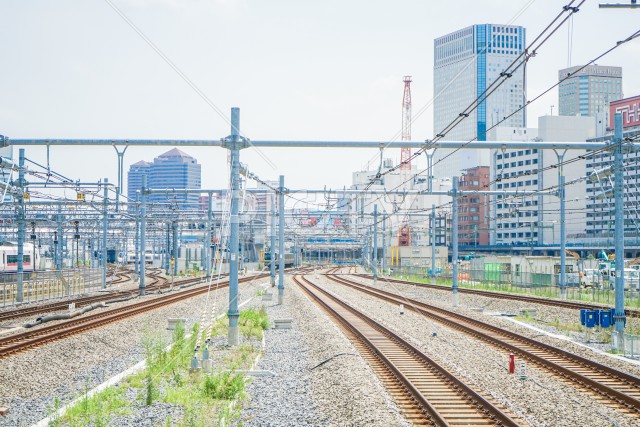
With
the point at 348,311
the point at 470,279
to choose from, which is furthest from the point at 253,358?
the point at 470,279

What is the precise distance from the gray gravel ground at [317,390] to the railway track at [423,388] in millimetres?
378

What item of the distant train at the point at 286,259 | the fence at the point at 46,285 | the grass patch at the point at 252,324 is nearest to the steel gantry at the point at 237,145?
the grass patch at the point at 252,324

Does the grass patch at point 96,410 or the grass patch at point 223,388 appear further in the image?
the grass patch at point 223,388

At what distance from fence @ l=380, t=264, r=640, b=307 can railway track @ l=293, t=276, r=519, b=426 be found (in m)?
17.7

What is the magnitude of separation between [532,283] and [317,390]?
34334 mm

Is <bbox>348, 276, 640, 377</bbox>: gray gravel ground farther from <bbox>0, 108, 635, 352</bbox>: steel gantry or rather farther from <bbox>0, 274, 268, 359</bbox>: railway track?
<bbox>0, 274, 268, 359</bbox>: railway track

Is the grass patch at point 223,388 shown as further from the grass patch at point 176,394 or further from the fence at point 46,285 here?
the fence at point 46,285

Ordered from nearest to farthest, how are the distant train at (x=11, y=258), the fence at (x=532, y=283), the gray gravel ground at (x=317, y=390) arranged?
the gray gravel ground at (x=317, y=390) < the fence at (x=532, y=283) < the distant train at (x=11, y=258)

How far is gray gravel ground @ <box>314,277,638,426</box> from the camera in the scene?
1123 cm

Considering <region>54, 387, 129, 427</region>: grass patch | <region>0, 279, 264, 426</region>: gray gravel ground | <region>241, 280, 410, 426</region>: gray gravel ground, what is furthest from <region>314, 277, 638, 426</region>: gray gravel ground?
<region>0, 279, 264, 426</region>: gray gravel ground

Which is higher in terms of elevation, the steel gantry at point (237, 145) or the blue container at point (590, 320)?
the steel gantry at point (237, 145)

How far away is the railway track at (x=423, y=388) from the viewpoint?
1119cm

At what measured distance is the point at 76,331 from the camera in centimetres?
2220

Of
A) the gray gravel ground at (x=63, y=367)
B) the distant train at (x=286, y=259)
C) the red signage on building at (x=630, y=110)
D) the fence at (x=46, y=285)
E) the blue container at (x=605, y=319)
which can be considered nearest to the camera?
A: the gray gravel ground at (x=63, y=367)
